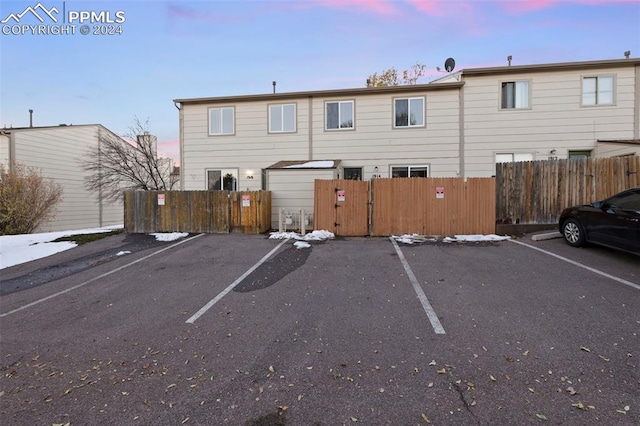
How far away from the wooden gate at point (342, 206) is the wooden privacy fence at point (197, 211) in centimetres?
219

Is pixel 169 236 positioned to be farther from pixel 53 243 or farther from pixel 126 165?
pixel 126 165

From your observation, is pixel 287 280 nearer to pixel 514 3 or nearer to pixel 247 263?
pixel 247 263

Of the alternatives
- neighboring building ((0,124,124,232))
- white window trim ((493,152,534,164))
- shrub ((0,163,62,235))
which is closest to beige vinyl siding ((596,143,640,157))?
white window trim ((493,152,534,164))

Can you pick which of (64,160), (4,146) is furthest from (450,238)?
(64,160)

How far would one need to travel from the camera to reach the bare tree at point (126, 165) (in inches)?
708

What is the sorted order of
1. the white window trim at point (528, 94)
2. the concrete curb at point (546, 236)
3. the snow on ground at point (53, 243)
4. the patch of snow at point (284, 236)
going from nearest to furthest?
1. the concrete curb at point (546, 236)
2. the snow on ground at point (53, 243)
3. the patch of snow at point (284, 236)
4. the white window trim at point (528, 94)

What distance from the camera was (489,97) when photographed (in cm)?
1217

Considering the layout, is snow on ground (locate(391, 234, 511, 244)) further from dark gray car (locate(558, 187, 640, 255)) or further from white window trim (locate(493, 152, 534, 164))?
white window trim (locate(493, 152, 534, 164))

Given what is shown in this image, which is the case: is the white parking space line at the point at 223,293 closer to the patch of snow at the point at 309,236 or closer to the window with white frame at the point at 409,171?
the patch of snow at the point at 309,236

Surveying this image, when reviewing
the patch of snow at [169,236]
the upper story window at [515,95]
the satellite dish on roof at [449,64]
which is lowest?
the patch of snow at [169,236]

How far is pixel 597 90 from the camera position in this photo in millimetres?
11703

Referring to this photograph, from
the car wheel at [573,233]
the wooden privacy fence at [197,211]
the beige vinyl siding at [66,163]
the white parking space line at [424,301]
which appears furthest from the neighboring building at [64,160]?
the car wheel at [573,233]

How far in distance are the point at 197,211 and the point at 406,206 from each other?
7126mm

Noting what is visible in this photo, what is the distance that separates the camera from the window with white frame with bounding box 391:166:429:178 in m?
12.7
